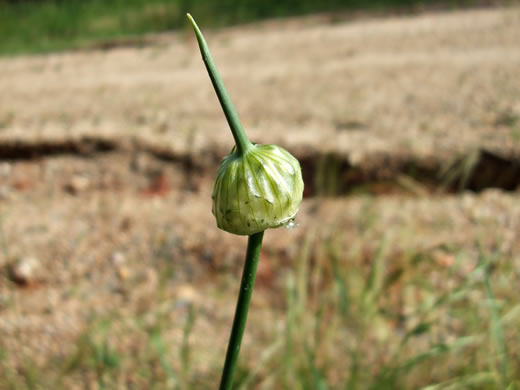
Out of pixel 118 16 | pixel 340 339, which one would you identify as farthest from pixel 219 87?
pixel 118 16

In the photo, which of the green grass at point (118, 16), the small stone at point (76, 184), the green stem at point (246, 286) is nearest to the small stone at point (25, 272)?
the small stone at point (76, 184)

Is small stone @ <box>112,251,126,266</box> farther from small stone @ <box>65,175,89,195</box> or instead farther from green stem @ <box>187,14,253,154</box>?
green stem @ <box>187,14,253,154</box>

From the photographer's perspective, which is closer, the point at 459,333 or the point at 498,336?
the point at 498,336

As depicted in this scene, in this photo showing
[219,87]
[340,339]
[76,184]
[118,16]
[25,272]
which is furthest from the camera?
[118,16]

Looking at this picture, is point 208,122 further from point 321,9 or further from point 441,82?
point 321,9

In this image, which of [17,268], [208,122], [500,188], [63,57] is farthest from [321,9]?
[17,268]

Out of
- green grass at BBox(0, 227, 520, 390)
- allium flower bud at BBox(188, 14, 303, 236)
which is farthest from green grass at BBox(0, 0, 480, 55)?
allium flower bud at BBox(188, 14, 303, 236)

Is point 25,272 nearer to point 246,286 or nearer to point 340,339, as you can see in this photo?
point 340,339
